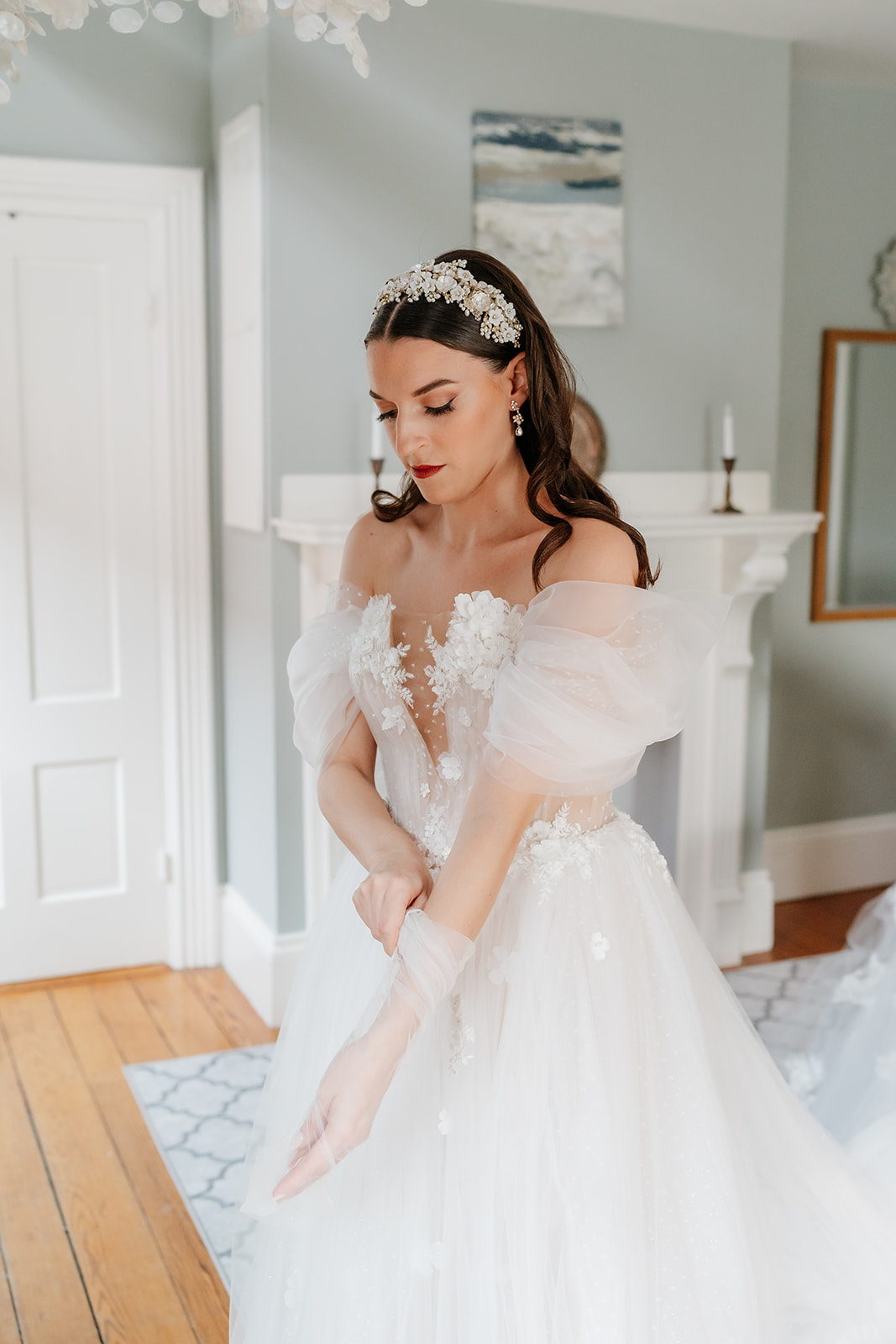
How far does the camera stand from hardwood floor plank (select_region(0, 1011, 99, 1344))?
2.21 metres

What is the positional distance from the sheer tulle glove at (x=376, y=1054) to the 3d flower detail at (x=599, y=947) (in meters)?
0.23

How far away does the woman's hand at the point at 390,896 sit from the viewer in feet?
4.66

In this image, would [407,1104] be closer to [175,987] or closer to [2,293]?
[175,987]

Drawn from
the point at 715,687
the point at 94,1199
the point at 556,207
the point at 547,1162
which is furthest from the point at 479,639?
the point at 715,687

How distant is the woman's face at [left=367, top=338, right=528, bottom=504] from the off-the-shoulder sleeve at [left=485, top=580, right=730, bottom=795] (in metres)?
0.18

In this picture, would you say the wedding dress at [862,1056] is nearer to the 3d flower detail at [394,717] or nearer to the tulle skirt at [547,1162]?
the tulle skirt at [547,1162]

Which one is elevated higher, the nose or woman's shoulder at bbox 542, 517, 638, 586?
the nose

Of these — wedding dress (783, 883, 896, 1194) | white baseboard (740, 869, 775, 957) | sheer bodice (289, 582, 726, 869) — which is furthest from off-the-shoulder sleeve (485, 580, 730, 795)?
white baseboard (740, 869, 775, 957)

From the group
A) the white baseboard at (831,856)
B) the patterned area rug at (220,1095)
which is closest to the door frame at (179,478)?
the patterned area rug at (220,1095)

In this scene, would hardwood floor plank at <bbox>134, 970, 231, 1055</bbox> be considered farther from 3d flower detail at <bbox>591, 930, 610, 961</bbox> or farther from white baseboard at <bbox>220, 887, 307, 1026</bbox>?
3d flower detail at <bbox>591, 930, 610, 961</bbox>

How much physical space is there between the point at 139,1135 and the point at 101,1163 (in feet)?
0.45

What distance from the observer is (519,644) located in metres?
1.46

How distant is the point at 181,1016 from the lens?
350cm

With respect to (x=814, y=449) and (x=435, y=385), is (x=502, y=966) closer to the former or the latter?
(x=435, y=385)
